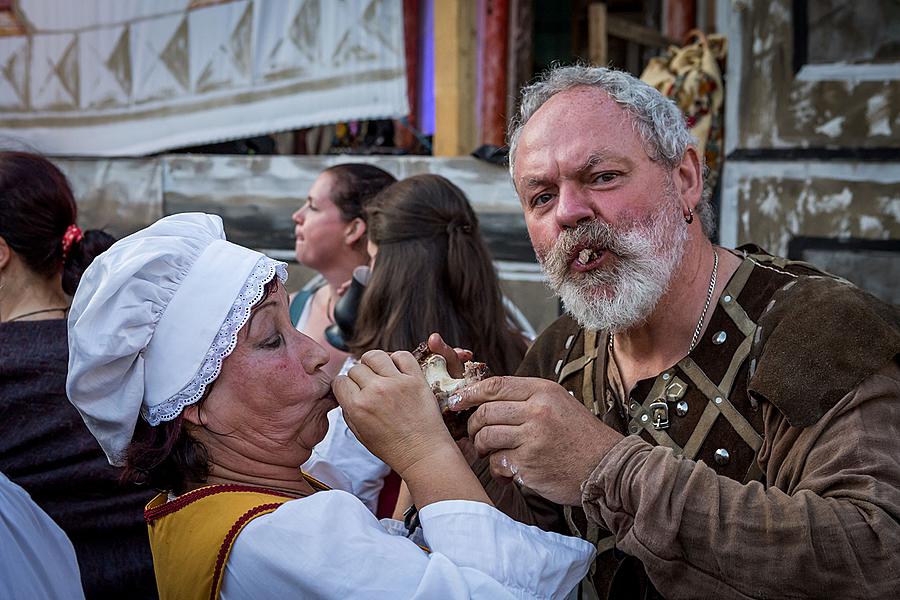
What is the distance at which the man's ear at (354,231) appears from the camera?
468 centimetres

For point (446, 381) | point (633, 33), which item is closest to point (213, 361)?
point (446, 381)

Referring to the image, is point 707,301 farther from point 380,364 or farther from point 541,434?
point 380,364

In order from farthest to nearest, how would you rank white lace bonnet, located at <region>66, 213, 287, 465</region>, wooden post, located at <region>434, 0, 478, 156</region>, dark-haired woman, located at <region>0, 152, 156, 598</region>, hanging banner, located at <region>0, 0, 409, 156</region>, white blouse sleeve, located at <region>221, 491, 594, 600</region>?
hanging banner, located at <region>0, 0, 409, 156</region> < wooden post, located at <region>434, 0, 478, 156</region> < dark-haired woman, located at <region>0, 152, 156, 598</region> < white lace bonnet, located at <region>66, 213, 287, 465</region> < white blouse sleeve, located at <region>221, 491, 594, 600</region>

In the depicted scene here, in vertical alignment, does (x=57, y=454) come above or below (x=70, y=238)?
below

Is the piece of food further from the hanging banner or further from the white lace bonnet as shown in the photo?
the hanging banner

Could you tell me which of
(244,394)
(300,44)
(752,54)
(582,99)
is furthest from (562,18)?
(244,394)

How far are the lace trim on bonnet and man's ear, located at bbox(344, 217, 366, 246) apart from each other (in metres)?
2.75

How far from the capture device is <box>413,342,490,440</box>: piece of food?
2.01 metres

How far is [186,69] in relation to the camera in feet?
20.1

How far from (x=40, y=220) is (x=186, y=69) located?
129 inches

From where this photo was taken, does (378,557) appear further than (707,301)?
No

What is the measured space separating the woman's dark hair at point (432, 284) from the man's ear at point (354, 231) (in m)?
1.01

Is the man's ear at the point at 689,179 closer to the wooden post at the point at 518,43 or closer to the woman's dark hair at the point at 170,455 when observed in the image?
the woman's dark hair at the point at 170,455

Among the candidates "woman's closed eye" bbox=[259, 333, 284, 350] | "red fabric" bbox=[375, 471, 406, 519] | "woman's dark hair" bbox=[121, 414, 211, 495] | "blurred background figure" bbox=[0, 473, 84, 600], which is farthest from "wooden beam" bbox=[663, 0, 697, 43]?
"blurred background figure" bbox=[0, 473, 84, 600]
